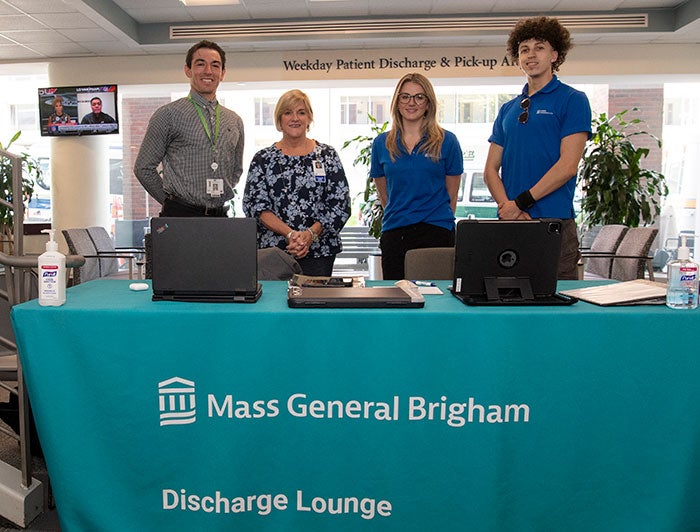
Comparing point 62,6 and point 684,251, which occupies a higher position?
point 62,6

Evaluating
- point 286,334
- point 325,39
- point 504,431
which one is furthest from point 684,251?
point 325,39

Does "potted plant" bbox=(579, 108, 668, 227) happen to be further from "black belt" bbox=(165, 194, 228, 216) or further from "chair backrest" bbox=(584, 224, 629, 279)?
"black belt" bbox=(165, 194, 228, 216)

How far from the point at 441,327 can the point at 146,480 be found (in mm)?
906

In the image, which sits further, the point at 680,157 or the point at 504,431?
the point at 680,157

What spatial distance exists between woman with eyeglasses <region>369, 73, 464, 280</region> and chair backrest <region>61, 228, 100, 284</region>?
315 cm

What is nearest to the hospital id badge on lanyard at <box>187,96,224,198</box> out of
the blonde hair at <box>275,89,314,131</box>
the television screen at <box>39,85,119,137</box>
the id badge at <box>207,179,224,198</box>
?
the id badge at <box>207,179,224,198</box>

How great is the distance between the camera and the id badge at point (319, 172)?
2711mm

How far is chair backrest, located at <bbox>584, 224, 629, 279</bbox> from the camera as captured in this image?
517cm

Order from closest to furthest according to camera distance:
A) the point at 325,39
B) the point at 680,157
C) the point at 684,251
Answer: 1. the point at 684,251
2. the point at 325,39
3. the point at 680,157

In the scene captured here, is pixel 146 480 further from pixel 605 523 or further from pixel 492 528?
pixel 605 523

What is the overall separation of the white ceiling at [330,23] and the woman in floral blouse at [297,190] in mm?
3495

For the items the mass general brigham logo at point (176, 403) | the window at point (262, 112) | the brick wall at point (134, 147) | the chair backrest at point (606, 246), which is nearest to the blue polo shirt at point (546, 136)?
the mass general brigham logo at point (176, 403)

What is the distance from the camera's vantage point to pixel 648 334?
1.52m

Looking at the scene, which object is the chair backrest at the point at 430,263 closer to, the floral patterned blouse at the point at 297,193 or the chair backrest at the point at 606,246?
the floral patterned blouse at the point at 297,193
